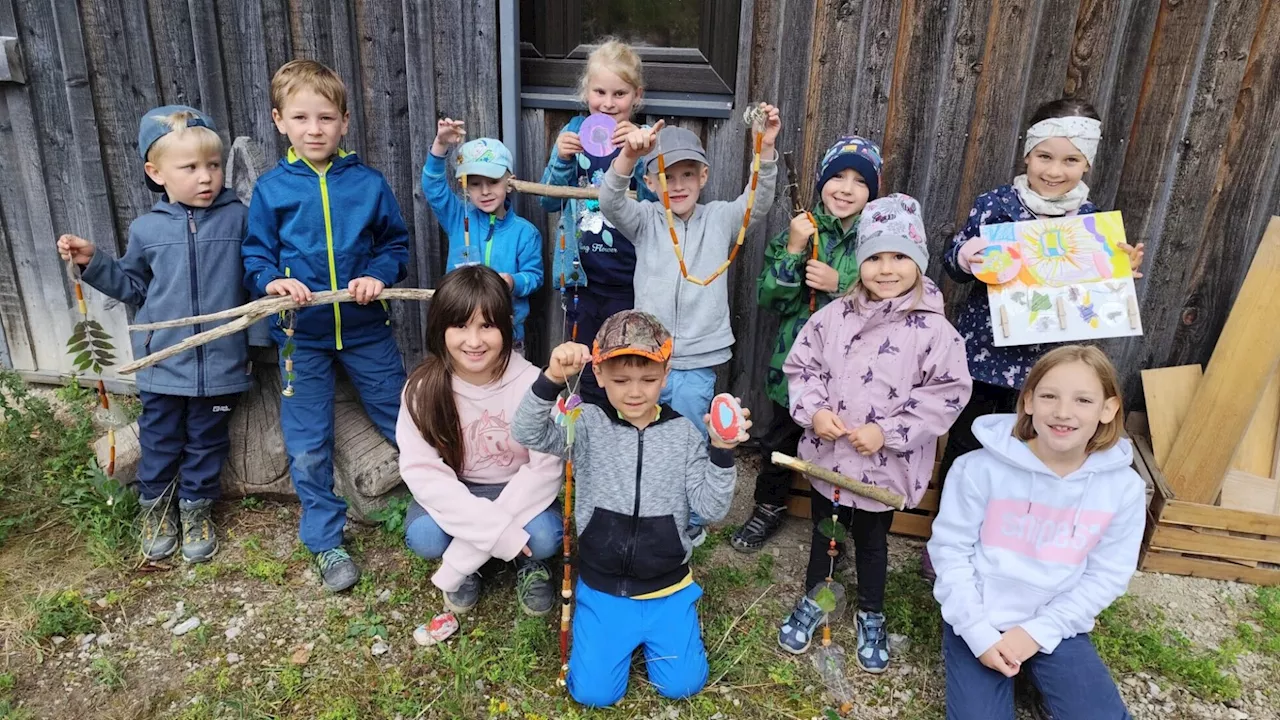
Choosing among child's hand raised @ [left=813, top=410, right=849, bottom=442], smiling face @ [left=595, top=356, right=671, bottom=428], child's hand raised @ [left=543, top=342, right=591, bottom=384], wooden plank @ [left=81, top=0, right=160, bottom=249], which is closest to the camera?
child's hand raised @ [left=543, top=342, right=591, bottom=384]

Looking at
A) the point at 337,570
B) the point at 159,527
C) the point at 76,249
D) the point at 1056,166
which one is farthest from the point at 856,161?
the point at 159,527

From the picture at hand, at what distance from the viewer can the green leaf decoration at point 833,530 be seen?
304 cm

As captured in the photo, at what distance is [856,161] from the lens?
3.21 m

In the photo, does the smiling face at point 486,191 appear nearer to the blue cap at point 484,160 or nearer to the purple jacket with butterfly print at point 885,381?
the blue cap at point 484,160

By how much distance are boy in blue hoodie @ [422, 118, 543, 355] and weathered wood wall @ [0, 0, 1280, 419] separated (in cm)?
51

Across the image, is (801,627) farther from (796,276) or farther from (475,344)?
(475,344)

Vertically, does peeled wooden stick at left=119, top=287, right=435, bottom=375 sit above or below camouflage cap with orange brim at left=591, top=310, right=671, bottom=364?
below

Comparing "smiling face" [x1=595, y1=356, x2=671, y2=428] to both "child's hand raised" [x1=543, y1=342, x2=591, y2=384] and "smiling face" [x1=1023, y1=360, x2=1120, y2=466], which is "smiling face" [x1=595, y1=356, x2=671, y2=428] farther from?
"smiling face" [x1=1023, y1=360, x2=1120, y2=466]

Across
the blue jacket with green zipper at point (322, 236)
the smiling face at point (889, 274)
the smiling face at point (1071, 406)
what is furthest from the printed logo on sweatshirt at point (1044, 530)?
the blue jacket with green zipper at point (322, 236)

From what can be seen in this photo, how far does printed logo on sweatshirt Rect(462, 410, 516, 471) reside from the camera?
3205 mm

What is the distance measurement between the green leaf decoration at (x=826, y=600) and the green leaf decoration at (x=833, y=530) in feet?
0.66

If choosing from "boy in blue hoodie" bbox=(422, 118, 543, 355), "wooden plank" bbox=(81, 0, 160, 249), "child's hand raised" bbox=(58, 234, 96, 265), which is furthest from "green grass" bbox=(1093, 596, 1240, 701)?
"wooden plank" bbox=(81, 0, 160, 249)

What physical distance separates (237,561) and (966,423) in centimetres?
335

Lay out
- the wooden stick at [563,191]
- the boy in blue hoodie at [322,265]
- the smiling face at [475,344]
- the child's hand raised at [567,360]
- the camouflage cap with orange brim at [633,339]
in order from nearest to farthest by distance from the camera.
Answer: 1. the child's hand raised at [567,360]
2. the camouflage cap with orange brim at [633,339]
3. the smiling face at [475,344]
4. the boy in blue hoodie at [322,265]
5. the wooden stick at [563,191]
